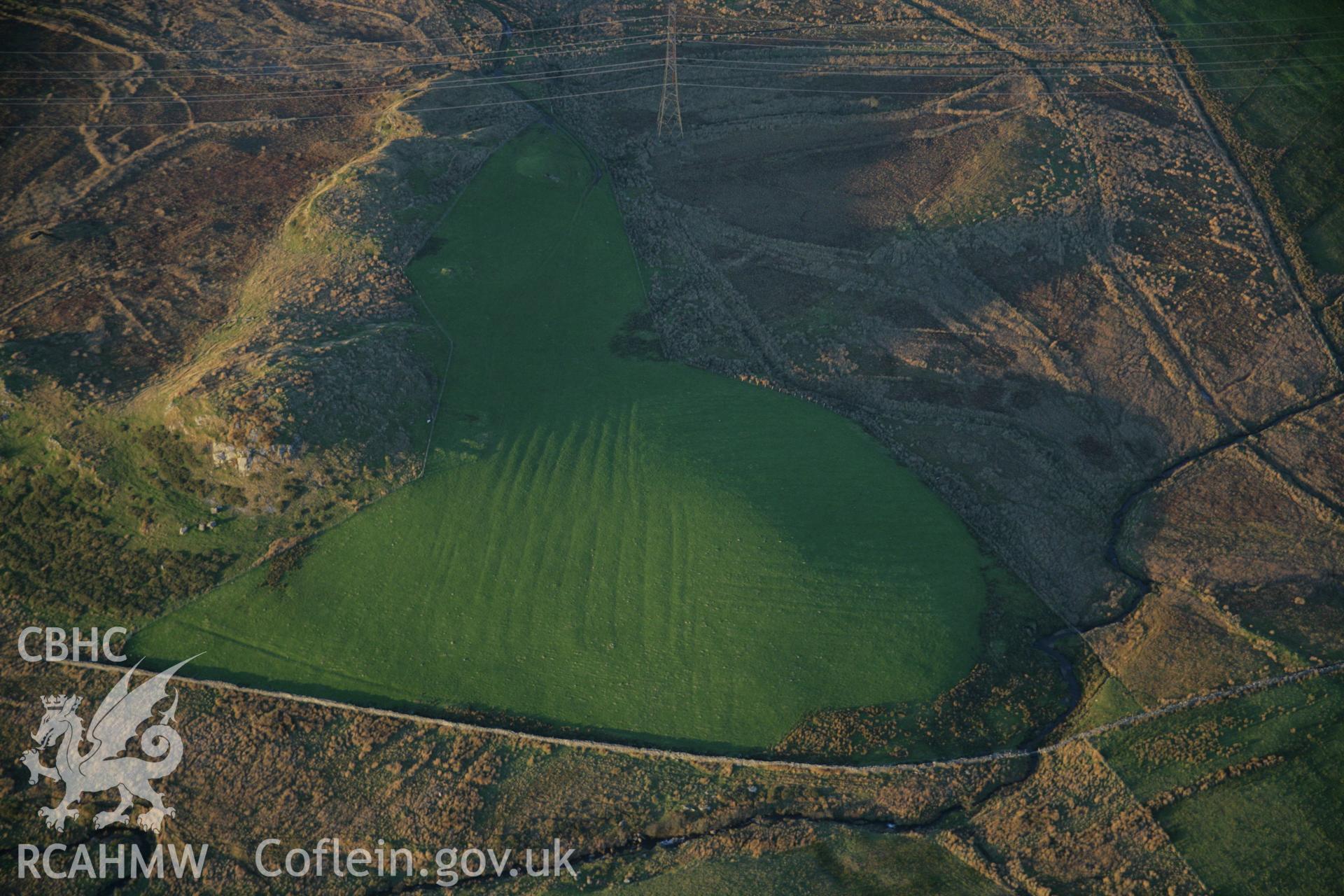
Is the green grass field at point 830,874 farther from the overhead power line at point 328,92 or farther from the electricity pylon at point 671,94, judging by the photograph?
the overhead power line at point 328,92

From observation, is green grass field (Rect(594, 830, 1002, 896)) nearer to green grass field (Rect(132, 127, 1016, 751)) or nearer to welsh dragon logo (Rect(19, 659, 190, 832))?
green grass field (Rect(132, 127, 1016, 751))

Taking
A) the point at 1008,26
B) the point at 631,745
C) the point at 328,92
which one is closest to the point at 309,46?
the point at 328,92

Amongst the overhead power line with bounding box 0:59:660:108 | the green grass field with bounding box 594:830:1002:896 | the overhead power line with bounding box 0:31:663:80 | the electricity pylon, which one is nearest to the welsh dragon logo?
the green grass field with bounding box 594:830:1002:896

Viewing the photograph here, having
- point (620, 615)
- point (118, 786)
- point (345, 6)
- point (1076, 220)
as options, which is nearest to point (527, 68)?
point (345, 6)

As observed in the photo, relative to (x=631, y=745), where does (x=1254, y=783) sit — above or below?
above

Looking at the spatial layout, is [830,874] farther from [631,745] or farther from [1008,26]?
[1008,26]

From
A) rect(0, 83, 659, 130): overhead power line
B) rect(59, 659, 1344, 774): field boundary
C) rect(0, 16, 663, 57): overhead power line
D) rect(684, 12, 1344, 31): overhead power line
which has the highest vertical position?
rect(684, 12, 1344, 31): overhead power line

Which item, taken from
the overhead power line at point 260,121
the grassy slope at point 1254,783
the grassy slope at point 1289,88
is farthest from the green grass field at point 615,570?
the grassy slope at point 1289,88
